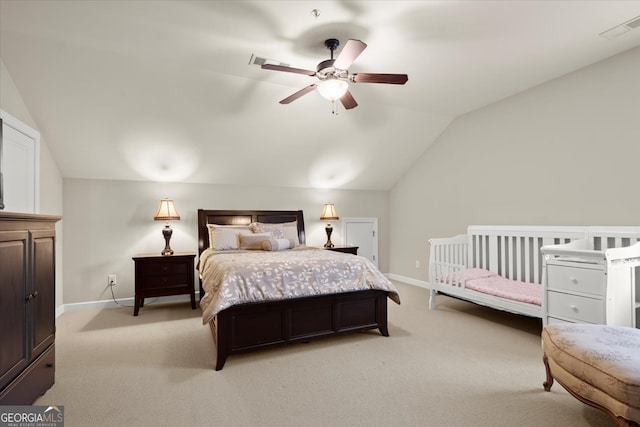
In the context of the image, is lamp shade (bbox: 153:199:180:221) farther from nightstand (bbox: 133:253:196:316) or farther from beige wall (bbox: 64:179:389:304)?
nightstand (bbox: 133:253:196:316)

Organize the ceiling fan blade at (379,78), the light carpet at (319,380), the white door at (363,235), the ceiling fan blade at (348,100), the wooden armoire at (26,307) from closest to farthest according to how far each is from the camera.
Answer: the wooden armoire at (26,307) → the light carpet at (319,380) → the ceiling fan blade at (379,78) → the ceiling fan blade at (348,100) → the white door at (363,235)

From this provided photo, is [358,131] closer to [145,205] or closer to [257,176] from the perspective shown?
[257,176]

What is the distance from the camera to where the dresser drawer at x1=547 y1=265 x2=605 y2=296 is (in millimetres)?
2443

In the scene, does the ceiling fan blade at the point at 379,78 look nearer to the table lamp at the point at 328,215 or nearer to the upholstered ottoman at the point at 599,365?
the upholstered ottoman at the point at 599,365

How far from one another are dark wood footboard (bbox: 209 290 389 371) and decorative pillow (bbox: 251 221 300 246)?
5.48ft

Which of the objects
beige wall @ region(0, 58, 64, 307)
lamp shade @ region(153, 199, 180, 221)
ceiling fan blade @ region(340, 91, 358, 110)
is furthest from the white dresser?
beige wall @ region(0, 58, 64, 307)

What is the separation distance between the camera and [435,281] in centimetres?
416

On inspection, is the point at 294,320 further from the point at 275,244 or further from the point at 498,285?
the point at 498,285

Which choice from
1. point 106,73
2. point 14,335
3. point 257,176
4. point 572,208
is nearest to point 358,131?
point 257,176

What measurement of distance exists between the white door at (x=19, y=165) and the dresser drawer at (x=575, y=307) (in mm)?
4818

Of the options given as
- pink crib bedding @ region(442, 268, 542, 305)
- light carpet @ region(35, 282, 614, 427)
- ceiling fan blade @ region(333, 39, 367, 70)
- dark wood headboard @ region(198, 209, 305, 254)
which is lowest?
light carpet @ region(35, 282, 614, 427)

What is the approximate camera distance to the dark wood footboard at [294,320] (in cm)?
263

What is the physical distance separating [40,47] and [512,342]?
5.07 m

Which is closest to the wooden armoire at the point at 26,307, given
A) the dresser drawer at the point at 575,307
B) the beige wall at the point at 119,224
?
the beige wall at the point at 119,224
